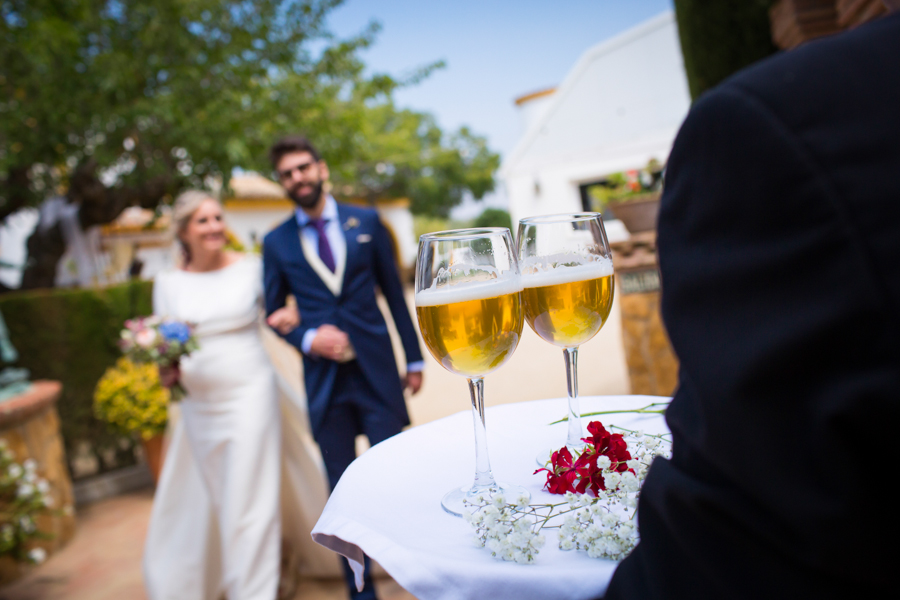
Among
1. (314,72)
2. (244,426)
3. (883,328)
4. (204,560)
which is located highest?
(314,72)

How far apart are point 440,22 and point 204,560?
3808 centimetres

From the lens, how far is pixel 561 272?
3.59 ft

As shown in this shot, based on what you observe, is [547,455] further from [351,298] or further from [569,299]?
[351,298]

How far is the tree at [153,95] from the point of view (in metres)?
6.94

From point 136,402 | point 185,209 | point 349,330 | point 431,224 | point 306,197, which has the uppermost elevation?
point 431,224

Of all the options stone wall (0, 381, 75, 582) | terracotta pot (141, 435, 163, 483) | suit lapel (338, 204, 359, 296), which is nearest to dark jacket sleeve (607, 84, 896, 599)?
suit lapel (338, 204, 359, 296)

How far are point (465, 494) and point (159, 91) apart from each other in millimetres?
7955

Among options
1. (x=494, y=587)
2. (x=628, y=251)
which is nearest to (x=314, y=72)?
(x=628, y=251)

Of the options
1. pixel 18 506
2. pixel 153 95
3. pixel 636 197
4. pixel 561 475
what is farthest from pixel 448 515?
pixel 153 95

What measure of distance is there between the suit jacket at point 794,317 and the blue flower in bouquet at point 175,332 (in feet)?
10.5

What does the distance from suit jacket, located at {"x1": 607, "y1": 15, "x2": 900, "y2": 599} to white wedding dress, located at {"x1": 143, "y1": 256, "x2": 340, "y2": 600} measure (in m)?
3.30

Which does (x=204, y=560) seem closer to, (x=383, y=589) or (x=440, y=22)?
(x=383, y=589)

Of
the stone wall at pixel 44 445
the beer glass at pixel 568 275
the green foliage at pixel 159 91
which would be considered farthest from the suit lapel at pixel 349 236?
the green foliage at pixel 159 91

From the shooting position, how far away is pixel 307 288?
319 centimetres
